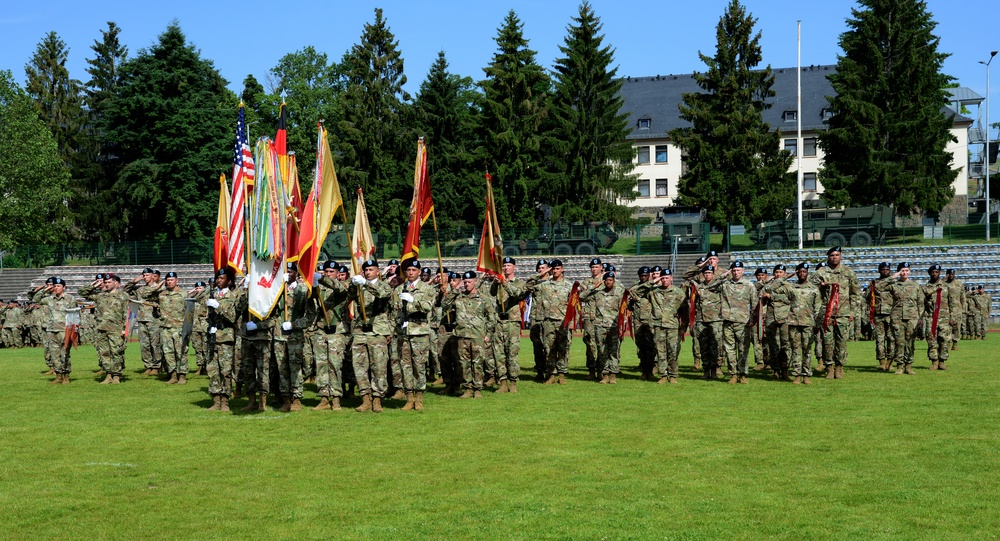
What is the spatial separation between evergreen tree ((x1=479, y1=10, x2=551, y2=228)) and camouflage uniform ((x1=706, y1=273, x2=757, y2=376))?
35.0m

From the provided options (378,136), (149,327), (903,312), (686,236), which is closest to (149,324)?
(149,327)

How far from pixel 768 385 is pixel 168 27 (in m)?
50.8

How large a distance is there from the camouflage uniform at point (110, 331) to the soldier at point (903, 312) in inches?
574

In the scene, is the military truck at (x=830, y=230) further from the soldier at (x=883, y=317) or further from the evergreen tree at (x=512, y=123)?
the soldier at (x=883, y=317)

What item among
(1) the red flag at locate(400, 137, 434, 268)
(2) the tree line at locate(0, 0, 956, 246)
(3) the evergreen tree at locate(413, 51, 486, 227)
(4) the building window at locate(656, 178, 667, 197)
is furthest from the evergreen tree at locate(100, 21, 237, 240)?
(1) the red flag at locate(400, 137, 434, 268)

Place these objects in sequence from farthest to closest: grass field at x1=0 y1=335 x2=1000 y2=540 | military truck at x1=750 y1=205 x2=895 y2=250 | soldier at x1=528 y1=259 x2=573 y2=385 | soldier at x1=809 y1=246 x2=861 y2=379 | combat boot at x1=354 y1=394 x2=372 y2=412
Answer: military truck at x1=750 y1=205 x2=895 y2=250 < soldier at x1=809 y1=246 x2=861 y2=379 < soldier at x1=528 y1=259 x2=573 y2=385 < combat boot at x1=354 y1=394 x2=372 y2=412 < grass field at x1=0 y1=335 x2=1000 y2=540

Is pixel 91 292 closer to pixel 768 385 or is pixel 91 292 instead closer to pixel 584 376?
pixel 584 376

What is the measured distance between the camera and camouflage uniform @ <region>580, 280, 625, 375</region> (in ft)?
57.0

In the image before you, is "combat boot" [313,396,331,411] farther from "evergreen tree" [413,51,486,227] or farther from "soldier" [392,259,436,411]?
"evergreen tree" [413,51,486,227]

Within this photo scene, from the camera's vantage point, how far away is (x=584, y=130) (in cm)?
5478

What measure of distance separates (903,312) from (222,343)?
40.7ft

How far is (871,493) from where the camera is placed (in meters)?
8.70

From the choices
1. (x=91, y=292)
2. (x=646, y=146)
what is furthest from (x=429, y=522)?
(x=646, y=146)

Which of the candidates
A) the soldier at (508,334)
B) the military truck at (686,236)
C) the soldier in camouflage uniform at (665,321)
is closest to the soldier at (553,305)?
the soldier at (508,334)
